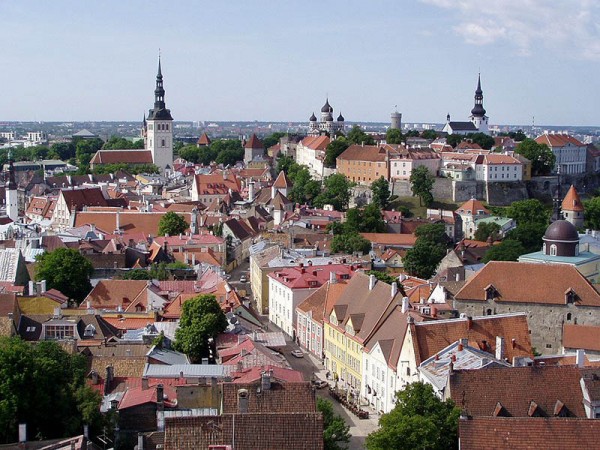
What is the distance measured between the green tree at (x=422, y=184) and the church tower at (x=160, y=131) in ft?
189

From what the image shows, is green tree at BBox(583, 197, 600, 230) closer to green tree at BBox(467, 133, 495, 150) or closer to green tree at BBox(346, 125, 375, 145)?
green tree at BBox(346, 125, 375, 145)

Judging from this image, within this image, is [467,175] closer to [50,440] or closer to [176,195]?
[176,195]

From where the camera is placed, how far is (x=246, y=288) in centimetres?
6316

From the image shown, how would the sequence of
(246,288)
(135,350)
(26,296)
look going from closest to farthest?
(135,350)
(26,296)
(246,288)

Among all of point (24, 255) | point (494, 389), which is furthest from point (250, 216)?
point (494, 389)

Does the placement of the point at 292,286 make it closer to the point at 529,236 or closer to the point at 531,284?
the point at 531,284

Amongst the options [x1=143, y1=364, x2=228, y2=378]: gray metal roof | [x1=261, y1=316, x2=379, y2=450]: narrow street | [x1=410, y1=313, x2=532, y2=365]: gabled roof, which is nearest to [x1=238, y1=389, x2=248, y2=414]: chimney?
[x1=143, y1=364, x2=228, y2=378]: gray metal roof

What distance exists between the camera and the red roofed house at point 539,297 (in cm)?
4412

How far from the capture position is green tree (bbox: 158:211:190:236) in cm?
7562

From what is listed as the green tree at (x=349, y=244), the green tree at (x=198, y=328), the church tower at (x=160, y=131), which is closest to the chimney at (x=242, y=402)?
the green tree at (x=198, y=328)

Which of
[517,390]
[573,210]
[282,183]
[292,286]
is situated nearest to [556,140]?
[282,183]

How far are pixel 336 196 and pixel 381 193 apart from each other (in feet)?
17.5

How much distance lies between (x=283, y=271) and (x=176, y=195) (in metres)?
57.9

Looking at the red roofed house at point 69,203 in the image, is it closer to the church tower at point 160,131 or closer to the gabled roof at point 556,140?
the church tower at point 160,131
